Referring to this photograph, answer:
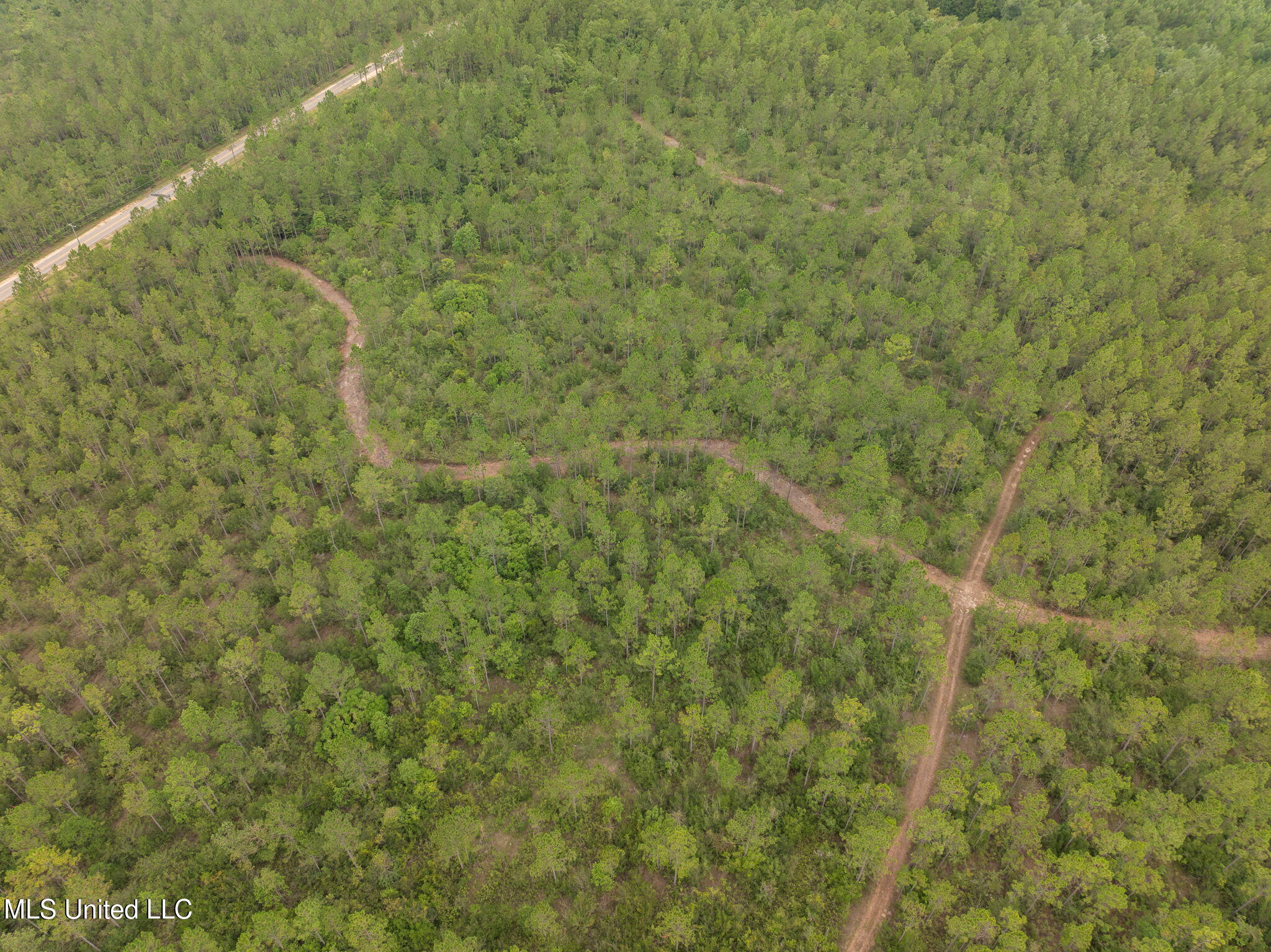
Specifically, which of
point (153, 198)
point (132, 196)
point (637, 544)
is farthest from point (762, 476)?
point (132, 196)

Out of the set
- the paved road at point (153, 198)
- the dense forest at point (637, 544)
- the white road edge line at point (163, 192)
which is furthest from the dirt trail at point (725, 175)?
the paved road at point (153, 198)

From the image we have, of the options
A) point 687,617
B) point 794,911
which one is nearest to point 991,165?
point 687,617

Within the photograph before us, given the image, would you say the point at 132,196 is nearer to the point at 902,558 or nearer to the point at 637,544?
the point at 637,544

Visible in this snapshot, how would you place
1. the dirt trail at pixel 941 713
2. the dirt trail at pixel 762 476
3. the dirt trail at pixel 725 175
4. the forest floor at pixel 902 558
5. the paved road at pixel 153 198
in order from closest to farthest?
the dirt trail at pixel 941 713 < the forest floor at pixel 902 558 < the dirt trail at pixel 762 476 < the paved road at pixel 153 198 < the dirt trail at pixel 725 175

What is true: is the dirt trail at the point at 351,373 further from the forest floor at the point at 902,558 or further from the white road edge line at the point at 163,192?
the white road edge line at the point at 163,192

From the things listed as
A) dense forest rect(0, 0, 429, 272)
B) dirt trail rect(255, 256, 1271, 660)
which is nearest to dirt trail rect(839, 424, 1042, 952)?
dirt trail rect(255, 256, 1271, 660)

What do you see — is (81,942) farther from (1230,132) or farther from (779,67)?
(1230,132)

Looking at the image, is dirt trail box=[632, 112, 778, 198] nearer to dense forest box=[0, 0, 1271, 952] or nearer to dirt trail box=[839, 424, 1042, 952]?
dense forest box=[0, 0, 1271, 952]
